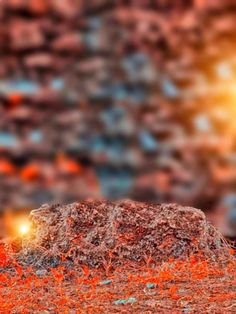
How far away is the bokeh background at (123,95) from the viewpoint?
1946 millimetres

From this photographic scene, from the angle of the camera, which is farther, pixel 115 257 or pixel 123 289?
pixel 115 257

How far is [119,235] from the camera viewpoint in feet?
22.4

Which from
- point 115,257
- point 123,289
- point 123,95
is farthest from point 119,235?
point 123,95

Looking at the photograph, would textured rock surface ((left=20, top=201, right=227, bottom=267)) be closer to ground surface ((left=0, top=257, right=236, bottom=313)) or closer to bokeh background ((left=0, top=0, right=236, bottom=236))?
ground surface ((left=0, top=257, right=236, bottom=313))

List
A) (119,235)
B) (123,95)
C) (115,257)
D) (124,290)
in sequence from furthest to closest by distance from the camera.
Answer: (119,235) → (115,257) → (124,290) → (123,95)

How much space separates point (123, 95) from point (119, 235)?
4942 millimetres

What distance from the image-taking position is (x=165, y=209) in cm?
704

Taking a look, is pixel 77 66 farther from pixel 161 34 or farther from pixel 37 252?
pixel 37 252

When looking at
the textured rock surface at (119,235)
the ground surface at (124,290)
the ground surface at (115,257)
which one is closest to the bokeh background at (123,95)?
the ground surface at (124,290)

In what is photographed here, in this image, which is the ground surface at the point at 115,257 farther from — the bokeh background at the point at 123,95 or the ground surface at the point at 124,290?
the bokeh background at the point at 123,95

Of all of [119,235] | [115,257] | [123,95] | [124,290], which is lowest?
[123,95]

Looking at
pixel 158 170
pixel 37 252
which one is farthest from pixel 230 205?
pixel 37 252

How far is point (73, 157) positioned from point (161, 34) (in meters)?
0.42

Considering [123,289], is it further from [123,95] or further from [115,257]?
[123,95]
